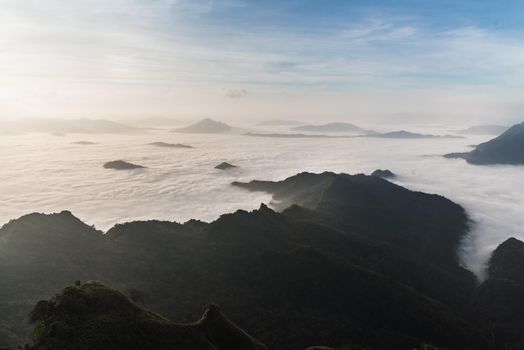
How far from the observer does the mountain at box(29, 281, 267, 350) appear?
2591 centimetres

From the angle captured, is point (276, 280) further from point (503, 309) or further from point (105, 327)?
point (105, 327)

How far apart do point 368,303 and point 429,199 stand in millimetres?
115763

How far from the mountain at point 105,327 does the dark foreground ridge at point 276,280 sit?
25361 mm

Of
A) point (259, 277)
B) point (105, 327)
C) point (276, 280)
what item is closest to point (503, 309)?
point (276, 280)

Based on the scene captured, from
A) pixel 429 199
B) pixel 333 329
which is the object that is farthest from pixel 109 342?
pixel 429 199

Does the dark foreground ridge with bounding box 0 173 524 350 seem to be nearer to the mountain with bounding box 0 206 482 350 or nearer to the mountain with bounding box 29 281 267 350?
the mountain with bounding box 0 206 482 350

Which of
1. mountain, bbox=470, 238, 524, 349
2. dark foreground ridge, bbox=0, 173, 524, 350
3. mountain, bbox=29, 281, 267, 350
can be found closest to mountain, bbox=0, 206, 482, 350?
dark foreground ridge, bbox=0, 173, 524, 350

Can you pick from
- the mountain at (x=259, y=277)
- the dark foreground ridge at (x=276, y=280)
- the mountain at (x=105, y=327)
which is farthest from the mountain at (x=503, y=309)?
the mountain at (x=105, y=327)

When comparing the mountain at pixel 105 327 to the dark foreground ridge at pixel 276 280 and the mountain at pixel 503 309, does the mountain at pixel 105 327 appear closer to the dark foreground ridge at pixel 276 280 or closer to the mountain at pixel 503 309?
the dark foreground ridge at pixel 276 280

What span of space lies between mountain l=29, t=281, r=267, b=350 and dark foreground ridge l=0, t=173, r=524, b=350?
25361mm

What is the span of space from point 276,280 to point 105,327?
54.4 m

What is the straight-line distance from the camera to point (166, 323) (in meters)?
30.3

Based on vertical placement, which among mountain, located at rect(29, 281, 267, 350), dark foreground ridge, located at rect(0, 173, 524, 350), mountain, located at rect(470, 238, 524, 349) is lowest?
mountain, located at rect(470, 238, 524, 349)

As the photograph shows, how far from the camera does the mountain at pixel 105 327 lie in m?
25.9
